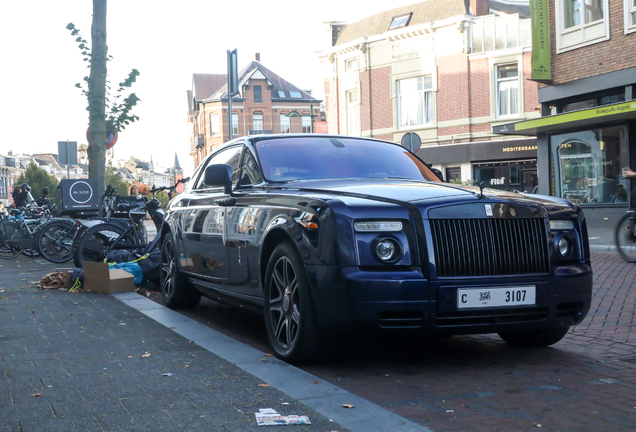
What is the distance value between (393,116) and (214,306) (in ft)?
96.5

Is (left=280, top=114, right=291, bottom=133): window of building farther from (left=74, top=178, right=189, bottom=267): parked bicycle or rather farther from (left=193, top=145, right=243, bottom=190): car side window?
(left=193, top=145, right=243, bottom=190): car side window

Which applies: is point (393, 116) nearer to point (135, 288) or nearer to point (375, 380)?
point (135, 288)

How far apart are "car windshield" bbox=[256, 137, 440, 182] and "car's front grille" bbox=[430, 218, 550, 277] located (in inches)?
53.5

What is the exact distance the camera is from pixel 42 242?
Result: 43.8 ft

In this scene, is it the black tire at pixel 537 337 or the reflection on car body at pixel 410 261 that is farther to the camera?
the black tire at pixel 537 337

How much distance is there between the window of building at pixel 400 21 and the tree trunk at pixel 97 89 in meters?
22.9

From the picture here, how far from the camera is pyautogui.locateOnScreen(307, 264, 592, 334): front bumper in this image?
4.25 meters

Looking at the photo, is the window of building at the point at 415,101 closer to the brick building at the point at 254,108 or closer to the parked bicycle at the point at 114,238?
the parked bicycle at the point at 114,238

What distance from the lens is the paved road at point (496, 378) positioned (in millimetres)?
3566

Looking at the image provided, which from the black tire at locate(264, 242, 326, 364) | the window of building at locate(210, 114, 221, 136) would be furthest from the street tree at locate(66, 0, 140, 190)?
the window of building at locate(210, 114, 221, 136)

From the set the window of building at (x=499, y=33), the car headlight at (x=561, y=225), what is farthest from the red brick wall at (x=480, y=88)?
the car headlight at (x=561, y=225)

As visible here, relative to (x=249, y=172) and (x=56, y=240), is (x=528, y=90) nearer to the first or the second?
(x=56, y=240)

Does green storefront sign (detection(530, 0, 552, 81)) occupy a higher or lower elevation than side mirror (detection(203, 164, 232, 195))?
higher

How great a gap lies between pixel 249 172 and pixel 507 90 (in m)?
28.3
